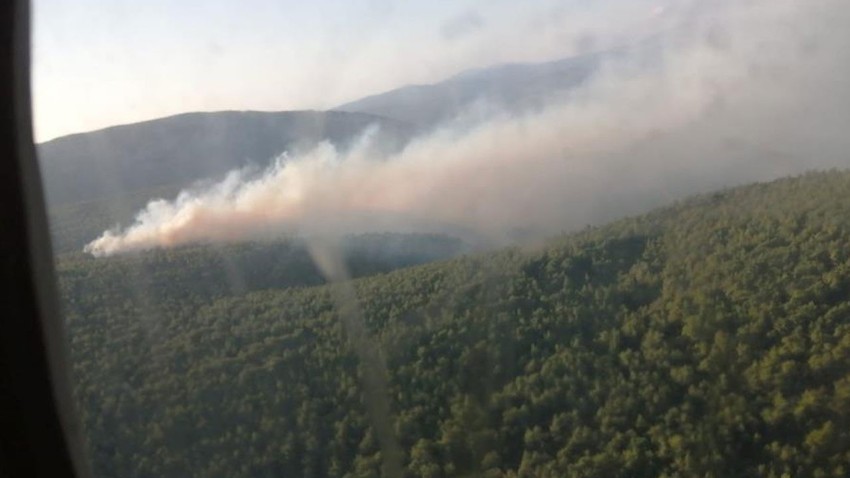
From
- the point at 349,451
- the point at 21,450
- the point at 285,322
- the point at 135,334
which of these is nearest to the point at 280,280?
the point at 285,322

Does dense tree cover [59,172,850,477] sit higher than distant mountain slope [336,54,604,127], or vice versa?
distant mountain slope [336,54,604,127]

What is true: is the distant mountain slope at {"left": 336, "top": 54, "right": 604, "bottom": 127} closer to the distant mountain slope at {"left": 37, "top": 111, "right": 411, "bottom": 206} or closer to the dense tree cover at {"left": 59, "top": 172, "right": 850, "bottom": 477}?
the distant mountain slope at {"left": 37, "top": 111, "right": 411, "bottom": 206}

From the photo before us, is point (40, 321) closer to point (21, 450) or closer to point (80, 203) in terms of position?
point (21, 450)

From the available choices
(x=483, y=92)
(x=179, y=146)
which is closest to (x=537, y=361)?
(x=483, y=92)

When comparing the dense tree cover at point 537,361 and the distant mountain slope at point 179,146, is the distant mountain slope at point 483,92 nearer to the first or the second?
the distant mountain slope at point 179,146

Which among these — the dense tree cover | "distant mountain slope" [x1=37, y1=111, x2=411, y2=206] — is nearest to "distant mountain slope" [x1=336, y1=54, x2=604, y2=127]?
"distant mountain slope" [x1=37, y1=111, x2=411, y2=206]

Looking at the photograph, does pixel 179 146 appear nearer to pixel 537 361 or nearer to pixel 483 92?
pixel 483 92

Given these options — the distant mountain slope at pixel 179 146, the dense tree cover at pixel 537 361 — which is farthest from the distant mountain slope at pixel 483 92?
the dense tree cover at pixel 537 361
